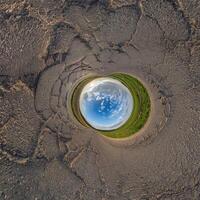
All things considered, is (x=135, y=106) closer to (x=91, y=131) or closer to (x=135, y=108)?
(x=135, y=108)

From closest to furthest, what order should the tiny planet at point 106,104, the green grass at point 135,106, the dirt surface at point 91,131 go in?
the tiny planet at point 106,104 < the green grass at point 135,106 < the dirt surface at point 91,131

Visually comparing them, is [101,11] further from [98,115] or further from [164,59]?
[98,115]

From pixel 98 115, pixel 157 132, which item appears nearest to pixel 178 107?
pixel 157 132

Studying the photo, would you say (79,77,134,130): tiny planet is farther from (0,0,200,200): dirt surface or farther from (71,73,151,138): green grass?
(0,0,200,200): dirt surface

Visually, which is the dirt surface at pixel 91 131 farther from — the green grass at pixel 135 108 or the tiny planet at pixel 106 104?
the tiny planet at pixel 106 104

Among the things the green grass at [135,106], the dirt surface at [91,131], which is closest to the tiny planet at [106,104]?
the green grass at [135,106]

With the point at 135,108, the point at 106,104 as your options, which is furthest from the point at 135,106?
the point at 106,104

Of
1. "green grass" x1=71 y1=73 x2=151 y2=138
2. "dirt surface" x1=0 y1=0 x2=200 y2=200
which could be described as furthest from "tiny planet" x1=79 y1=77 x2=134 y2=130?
"dirt surface" x1=0 y1=0 x2=200 y2=200
